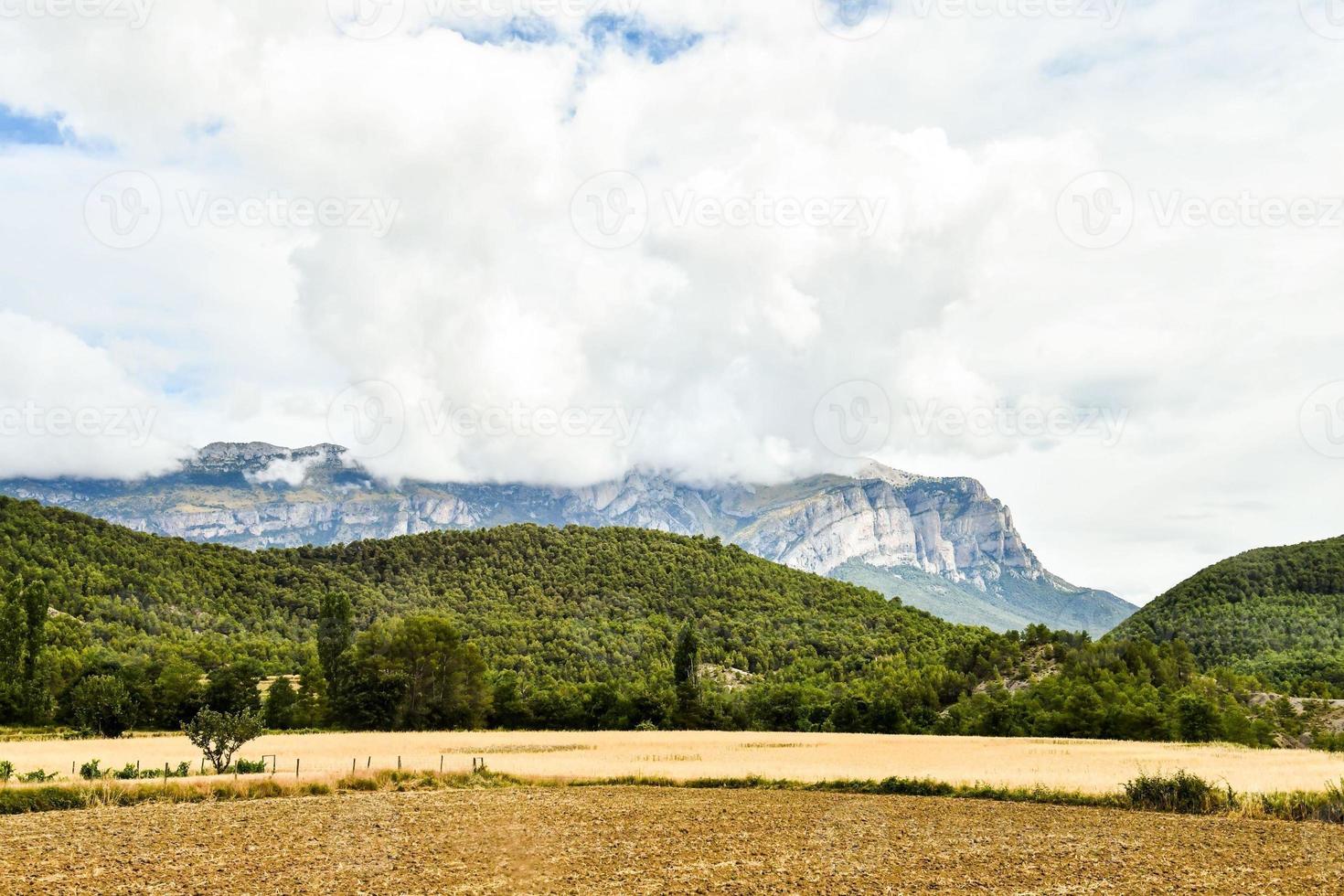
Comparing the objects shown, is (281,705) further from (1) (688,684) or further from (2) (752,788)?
(2) (752,788)

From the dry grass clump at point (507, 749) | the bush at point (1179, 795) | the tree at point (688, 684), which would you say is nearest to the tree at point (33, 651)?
the dry grass clump at point (507, 749)

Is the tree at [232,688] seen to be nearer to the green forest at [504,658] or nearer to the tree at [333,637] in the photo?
the green forest at [504,658]

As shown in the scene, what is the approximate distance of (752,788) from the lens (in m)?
48.0

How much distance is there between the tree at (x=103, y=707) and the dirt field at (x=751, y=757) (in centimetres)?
1283

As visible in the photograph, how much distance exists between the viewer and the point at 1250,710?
12106 cm

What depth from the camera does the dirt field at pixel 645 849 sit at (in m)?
23.5

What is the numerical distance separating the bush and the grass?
0.04 metres

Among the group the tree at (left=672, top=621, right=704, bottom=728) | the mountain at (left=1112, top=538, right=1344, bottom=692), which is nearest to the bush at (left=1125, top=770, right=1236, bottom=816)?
the tree at (left=672, top=621, right=704, bottom=728)

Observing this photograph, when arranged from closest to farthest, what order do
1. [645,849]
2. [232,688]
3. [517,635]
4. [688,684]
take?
[645,849] → [232,688] → [688,684] → [517,635]

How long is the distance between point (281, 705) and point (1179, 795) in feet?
301

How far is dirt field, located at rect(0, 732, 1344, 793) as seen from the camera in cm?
5216

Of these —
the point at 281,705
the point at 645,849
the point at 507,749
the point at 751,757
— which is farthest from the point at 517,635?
the point at 645,849

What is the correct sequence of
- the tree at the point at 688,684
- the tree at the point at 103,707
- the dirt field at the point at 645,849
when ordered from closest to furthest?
the dirt field at the point at 645,849 < the tree at the point at 103,707 < the tree at the point at 688,684

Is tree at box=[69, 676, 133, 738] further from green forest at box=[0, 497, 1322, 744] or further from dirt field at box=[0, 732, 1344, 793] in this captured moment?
dirt field at box=[0, 732, 1344, 793]
